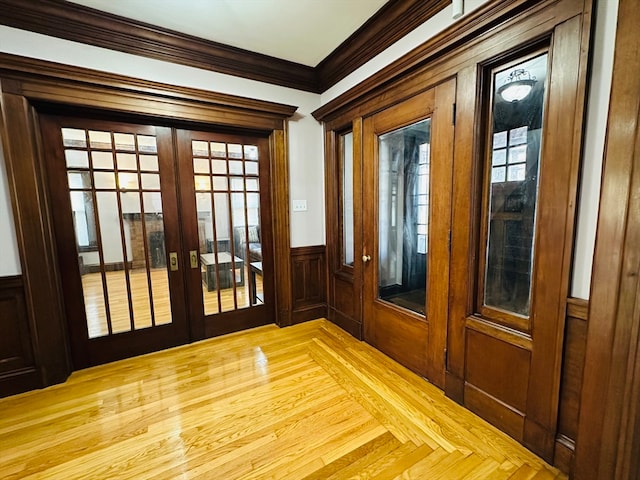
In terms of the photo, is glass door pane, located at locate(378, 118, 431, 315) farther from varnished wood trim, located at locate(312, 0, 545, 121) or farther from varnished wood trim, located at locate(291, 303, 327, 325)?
varnished wood trim, located at locate(291, 303, 327, 325)

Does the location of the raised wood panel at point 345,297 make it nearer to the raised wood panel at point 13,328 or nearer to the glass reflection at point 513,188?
the glass reflection at point 513,188

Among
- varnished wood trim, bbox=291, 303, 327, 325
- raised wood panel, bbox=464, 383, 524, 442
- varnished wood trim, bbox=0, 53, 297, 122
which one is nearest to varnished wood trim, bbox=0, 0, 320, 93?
varnished wood trim, bbox=0, 53, 297, 122

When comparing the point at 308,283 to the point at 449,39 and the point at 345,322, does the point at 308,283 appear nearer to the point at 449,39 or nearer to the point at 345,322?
the point at 345,322

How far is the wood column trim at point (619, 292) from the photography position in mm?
1107

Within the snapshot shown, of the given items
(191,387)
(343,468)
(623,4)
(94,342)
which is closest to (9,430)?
(94,342)

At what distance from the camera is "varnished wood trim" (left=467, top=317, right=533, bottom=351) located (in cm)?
155

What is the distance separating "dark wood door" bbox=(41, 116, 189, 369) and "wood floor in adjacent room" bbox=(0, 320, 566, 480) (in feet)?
1.03

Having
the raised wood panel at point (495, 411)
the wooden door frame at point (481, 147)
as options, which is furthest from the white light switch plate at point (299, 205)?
the raised wood panel at point (495, 411)

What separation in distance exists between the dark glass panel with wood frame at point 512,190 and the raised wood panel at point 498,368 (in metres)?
0.15

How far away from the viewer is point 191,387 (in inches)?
84.5

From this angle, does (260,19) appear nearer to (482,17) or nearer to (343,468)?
(482,17)

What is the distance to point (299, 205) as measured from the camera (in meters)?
3.19

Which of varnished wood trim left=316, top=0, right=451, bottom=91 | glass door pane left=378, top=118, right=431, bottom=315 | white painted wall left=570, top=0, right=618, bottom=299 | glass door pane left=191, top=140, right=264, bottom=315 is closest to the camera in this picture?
white painted wall left=570, top=0, right=618, bottom=299

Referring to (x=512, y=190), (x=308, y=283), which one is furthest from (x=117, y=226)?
(x=512, y=190)
